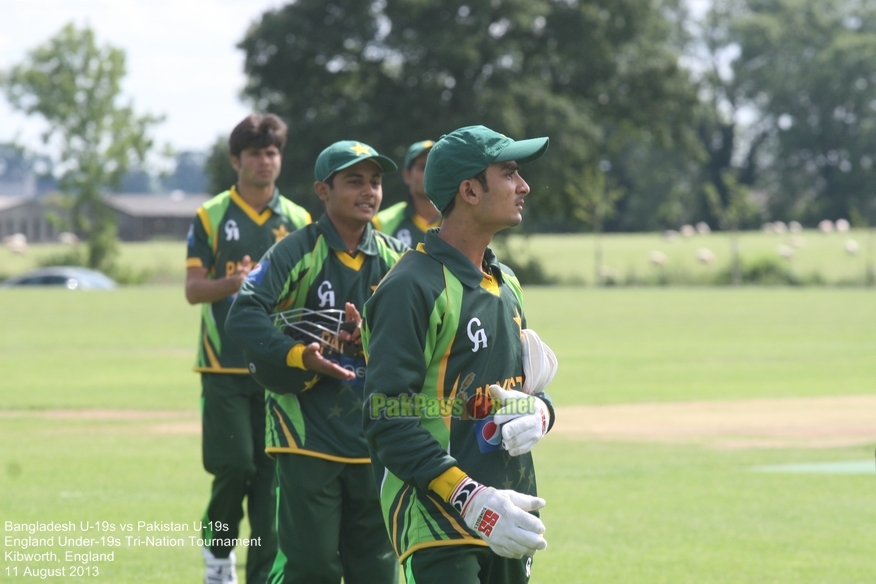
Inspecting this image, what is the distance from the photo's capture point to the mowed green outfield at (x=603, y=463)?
7598mm

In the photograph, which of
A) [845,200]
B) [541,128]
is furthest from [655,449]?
[845,200]

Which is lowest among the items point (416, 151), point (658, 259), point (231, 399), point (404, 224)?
point (231, 399)

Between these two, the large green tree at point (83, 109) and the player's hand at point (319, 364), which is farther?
the large green tree at point (83, 109)

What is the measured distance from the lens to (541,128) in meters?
50.0

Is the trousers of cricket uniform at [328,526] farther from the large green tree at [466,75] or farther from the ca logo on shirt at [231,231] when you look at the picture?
the large green tree at [466,75]

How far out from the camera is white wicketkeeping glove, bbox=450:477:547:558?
140 inches

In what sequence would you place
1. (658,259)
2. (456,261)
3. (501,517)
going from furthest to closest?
1. (658,259)
2. (456,261)
3. (501,517)

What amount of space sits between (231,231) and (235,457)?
53.5 inches

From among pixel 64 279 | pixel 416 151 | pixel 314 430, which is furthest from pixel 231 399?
pixel 64 279

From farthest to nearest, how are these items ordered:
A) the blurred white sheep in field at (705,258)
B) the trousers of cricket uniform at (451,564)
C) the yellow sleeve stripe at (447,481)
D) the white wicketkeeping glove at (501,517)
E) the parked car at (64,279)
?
the blurred white sheep in field at (705,258), the parked car at (64,279), the trousers of cricket uniform at (451,564), the yellow sleeve stripe at (447,481), the white wicketkeeping glove at (501,517)

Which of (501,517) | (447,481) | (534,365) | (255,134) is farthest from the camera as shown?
(255,134)

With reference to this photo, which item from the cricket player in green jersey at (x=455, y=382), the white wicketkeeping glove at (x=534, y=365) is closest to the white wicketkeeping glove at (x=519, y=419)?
the cricket player in green jersey at (x=455, y=382)

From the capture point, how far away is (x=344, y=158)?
5.80 meters

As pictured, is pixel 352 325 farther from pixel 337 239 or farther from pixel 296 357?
pixel 337 239
